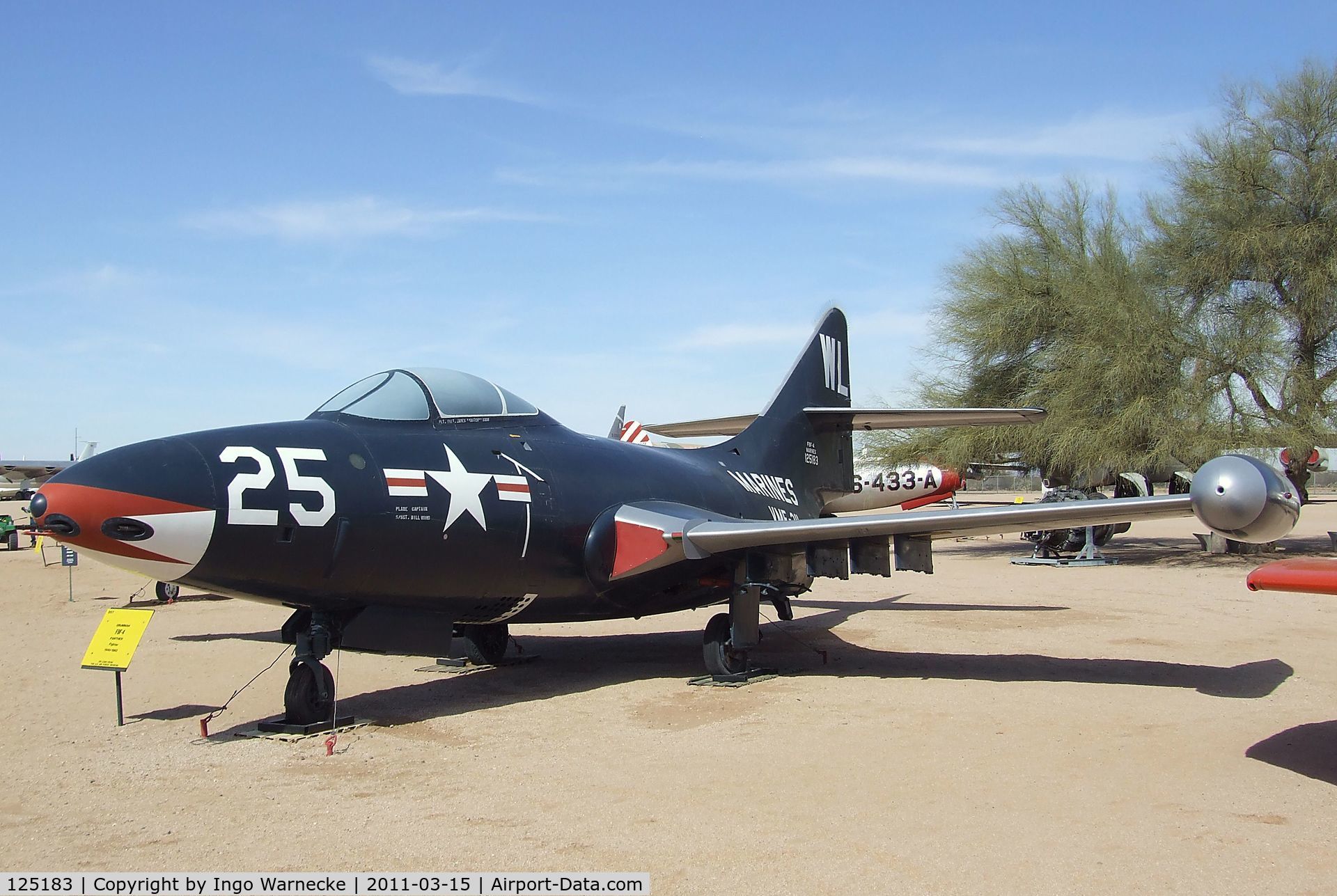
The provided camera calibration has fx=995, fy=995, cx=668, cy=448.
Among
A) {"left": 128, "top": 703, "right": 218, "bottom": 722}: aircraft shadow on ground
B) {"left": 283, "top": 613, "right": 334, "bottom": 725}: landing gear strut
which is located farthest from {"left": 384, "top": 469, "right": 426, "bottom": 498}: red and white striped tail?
{"left": 128, "top": 703, "right": 218, "bottom": 722}: aircraft shadow on ground

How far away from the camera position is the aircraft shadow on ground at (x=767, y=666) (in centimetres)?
910

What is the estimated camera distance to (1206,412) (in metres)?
22.9

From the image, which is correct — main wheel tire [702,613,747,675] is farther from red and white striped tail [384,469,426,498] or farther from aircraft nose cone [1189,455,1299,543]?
aircraft nose cone [1189,455,1299,543]

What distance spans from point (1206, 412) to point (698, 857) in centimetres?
2197

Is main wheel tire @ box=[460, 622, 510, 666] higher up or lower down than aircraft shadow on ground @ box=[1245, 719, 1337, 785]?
higher up

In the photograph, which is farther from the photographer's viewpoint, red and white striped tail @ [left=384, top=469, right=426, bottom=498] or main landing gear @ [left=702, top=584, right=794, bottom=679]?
main landing gear @ [left=702, top=584, right=794, bottom=679]

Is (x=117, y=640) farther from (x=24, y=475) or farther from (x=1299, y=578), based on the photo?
(x=24, y=475)

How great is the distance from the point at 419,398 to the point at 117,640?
3161 millimetres

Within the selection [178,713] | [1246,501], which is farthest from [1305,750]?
[178,713]

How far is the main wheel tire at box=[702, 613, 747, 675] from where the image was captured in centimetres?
1020

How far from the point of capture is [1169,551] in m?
26.0

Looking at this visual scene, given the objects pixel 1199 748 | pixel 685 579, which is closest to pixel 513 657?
pixel 685 579

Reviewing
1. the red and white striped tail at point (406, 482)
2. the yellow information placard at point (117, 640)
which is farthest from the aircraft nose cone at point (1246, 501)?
the yellow information placard at point (117, 640)

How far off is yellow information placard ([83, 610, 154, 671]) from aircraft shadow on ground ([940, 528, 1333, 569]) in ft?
68.7
